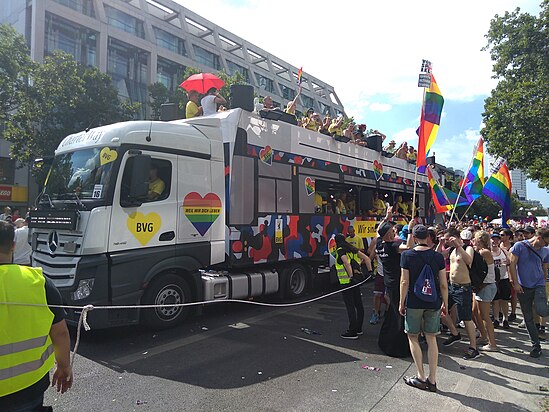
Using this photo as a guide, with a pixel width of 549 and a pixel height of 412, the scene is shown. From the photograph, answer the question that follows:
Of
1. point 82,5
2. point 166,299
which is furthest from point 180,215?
point 82,5

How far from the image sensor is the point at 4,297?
2.07 meters

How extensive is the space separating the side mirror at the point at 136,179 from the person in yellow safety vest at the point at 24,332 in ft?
10.7

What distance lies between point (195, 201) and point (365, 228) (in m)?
5.71

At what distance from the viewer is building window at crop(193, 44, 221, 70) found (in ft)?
144

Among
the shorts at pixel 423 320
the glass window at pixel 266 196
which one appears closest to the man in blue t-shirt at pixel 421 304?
the shorts at pixel 423 320

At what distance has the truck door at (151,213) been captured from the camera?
217 inches

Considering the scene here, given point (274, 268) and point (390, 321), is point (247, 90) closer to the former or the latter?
point (274, 268)

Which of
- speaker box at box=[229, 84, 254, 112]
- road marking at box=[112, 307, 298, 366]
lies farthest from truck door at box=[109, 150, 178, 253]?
speaker box at box=[229, 84, 254, 112]

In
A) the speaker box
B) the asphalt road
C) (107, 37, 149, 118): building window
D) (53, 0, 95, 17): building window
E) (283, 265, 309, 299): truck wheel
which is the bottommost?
the asphalt road

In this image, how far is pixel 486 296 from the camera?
554cm

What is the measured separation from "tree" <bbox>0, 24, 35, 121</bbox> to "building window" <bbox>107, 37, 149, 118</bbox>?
53.9 ft

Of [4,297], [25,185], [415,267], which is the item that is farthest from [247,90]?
[25,185]

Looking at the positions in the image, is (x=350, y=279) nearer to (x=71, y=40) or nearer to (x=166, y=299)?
(x=166, y=299)

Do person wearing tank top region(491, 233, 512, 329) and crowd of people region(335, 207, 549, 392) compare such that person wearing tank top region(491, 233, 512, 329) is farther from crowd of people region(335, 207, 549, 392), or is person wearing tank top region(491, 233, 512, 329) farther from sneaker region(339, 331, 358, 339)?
sneaker region(339, 331, 358, 339)
